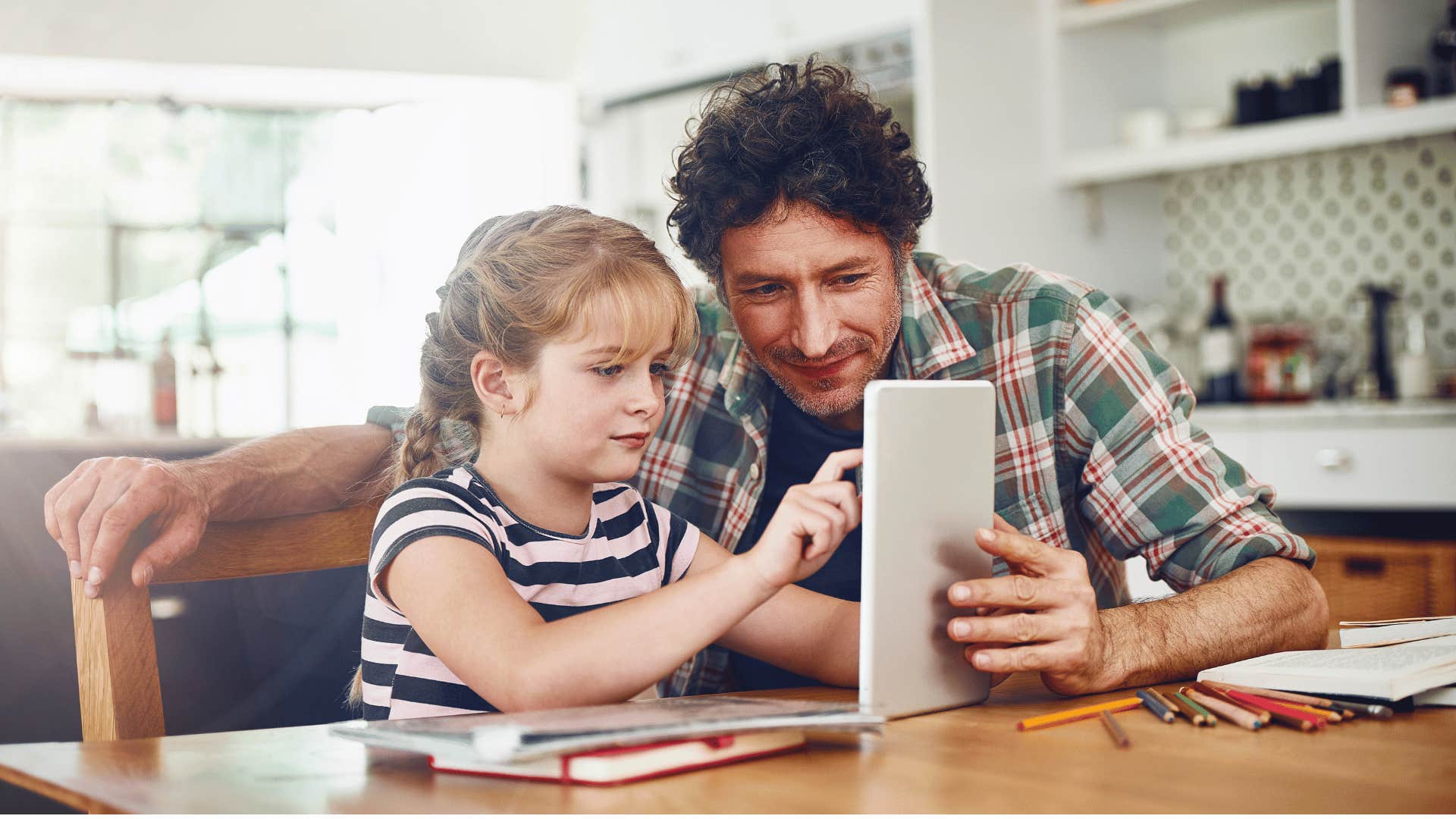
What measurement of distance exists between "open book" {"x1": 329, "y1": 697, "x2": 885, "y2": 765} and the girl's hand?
0.11 meters

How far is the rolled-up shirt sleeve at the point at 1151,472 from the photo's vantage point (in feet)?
4.71

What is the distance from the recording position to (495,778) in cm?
79

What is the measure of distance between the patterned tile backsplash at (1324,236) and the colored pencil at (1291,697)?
3.01m

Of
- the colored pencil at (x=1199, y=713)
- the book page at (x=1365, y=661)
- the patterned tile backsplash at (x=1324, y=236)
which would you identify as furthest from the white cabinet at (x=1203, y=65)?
the colored pencil at (x=1199, y=713)

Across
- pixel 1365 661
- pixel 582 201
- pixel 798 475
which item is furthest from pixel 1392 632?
pixel 582 201

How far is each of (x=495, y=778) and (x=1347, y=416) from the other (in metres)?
2.93

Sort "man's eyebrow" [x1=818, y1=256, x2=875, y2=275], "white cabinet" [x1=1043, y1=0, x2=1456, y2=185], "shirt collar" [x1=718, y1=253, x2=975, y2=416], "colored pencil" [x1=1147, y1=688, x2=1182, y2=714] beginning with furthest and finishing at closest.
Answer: "white cabinet" [x1=1043, y1=0, x2=1456, y2=185] < "shirt collar" [x1=718, y1=253, x2=975, y2=416] < "man's eyebrow" [x1=818, y1=256, x2=875, y2=275] < "colored pencil" [x1=1147, y1=688, x2=1182, y2=714]

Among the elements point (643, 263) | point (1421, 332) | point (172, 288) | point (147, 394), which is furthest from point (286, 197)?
point (643, 263)

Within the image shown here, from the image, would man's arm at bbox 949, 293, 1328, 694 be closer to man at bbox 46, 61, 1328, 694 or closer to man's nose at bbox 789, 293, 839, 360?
man at bbox 46, 61, 1328, 694

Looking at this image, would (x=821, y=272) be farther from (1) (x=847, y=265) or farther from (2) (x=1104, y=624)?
(2) (x=1104, y=624)

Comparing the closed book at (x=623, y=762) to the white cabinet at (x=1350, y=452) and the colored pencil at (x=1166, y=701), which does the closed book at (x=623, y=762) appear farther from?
the white cabinet at (x=1350, y=452)

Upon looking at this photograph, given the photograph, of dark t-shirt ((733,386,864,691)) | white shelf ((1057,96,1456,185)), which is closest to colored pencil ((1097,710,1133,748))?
dark t-shirt ((733,386,864,691))

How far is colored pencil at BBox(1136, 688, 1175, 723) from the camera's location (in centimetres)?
95

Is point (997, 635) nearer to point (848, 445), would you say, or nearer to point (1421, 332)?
point (848, 445)
